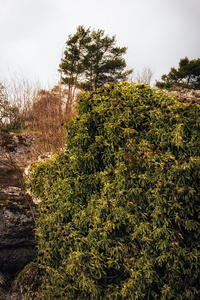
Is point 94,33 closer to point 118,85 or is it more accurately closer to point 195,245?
point 118,85

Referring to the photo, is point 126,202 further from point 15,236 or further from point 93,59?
point 93,59

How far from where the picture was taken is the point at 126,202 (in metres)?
3.10

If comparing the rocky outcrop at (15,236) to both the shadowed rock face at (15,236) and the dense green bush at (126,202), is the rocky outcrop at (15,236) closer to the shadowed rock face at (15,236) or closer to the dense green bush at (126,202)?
the shadowed rock face at (15,236)

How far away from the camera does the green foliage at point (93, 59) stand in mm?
21047

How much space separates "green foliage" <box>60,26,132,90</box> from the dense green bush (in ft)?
59.5

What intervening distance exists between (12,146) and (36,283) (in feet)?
27.3

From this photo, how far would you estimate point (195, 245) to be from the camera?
2766mm

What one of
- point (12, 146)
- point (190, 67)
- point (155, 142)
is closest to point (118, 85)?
point (155, 142)

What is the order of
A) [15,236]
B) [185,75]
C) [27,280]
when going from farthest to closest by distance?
[185,75], [15,236], [27,280]

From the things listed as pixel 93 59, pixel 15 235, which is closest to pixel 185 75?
pixel 93 59

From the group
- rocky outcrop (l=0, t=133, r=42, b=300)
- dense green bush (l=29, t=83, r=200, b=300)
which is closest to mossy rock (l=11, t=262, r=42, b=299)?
rocky outcrop (l=0, t=133, r=42, b=300)

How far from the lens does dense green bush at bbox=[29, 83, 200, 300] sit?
2.76 meters

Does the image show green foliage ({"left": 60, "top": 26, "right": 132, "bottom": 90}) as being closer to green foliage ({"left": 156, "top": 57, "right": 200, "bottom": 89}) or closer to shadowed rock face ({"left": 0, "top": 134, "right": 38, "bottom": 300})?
green foliage ({"left": 156, "top": 57, "right": 200, "bottom": 89})

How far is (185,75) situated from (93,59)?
8656 millimetres
